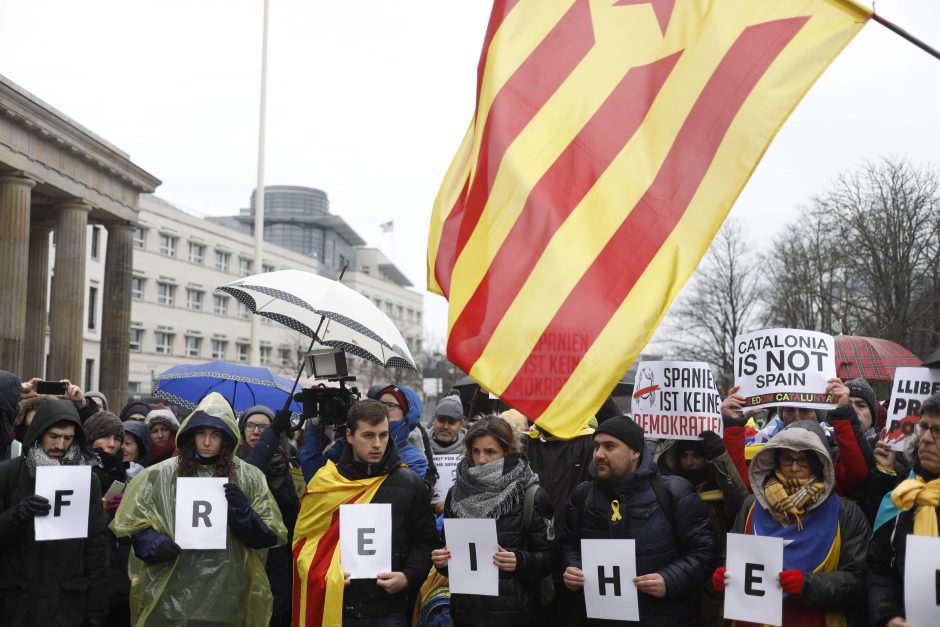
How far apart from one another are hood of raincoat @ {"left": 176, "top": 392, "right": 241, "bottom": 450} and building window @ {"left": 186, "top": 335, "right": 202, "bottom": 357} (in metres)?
73.2

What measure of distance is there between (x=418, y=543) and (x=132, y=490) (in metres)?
1.86

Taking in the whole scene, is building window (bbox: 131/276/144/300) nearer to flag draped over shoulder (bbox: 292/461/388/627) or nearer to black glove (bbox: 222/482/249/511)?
black glove (bbox: 222/482/249/511)

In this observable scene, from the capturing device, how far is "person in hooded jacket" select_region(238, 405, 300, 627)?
697cm

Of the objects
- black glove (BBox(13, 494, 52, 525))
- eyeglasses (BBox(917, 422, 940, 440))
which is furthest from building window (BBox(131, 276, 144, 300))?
eyeglasses (BBox(917, 422, 940, 440))

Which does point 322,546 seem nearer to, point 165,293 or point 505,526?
point 505,526

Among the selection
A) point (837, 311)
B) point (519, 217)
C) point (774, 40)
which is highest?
point (837, 311)

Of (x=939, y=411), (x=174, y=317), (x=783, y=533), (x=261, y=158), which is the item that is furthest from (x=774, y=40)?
(x=174, y=317)

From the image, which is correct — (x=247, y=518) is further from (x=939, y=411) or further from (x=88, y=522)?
(x=939, y=411)

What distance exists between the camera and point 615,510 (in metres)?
5.52

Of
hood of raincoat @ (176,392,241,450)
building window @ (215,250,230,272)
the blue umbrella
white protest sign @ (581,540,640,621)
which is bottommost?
white protest sign @ (581,540,640,621)

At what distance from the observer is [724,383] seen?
5541cm

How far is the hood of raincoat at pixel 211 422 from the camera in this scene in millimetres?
6324

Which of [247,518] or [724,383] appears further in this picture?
[724,383]

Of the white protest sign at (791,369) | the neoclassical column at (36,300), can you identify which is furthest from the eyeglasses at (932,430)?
the neoclassical column at (36,300)
